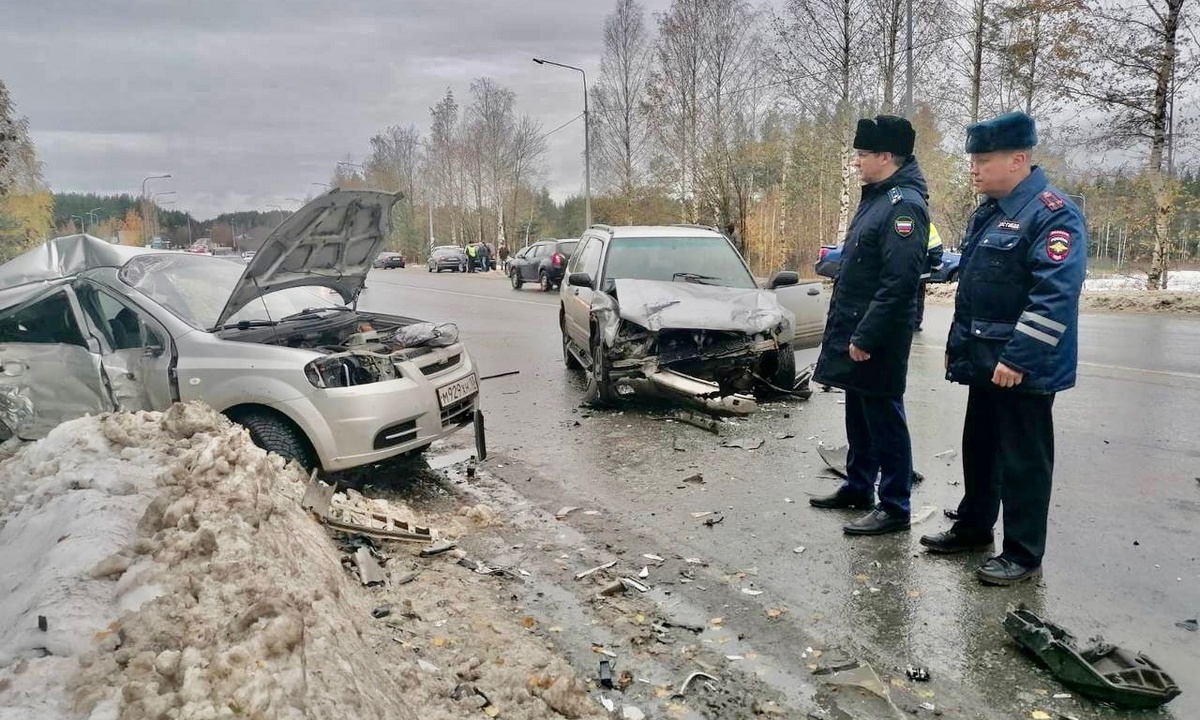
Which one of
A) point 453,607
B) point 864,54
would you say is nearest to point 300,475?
point 453,607

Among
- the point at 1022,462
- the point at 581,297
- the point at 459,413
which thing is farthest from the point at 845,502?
the point at 581,297

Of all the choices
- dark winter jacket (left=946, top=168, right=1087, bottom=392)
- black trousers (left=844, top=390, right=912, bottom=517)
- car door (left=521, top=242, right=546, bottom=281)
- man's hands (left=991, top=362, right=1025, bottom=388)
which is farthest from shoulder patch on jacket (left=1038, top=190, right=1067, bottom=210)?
car door (left=521, top=242, right=546, bottom=281)

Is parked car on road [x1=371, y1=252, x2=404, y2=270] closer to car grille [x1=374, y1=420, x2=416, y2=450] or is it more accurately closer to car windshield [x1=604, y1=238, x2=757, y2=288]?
car windshield [x1=604, y1=238, x2=757, y2=288]

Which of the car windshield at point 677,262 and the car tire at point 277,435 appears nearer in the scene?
the car tire at point 277,435

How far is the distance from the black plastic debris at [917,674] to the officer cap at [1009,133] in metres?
2.29

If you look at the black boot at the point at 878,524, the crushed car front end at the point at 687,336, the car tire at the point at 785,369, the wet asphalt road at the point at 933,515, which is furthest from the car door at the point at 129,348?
the car tire at the point at 785,369

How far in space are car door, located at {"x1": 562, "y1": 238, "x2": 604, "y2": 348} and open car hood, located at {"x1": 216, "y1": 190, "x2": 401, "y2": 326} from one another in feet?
7.58

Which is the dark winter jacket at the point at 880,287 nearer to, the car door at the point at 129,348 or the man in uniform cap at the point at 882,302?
the man in uniform cap at the point at 882,302

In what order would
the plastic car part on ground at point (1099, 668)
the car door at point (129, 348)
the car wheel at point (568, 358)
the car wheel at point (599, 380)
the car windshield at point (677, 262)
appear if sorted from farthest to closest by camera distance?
the car wheel at point (568, 358) < the car windshield at point (677, 262) < the car wheel at point (599, 380) < the car door at point (129, 348) < the plastic car part on ground at point (1099, 668)

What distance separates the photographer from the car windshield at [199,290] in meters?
5.20

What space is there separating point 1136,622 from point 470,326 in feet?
42.3

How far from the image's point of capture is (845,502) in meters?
4.83

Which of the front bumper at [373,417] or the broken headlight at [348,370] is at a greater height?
the broken headlight at [348,370]

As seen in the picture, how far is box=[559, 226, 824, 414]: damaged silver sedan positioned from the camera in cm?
721
